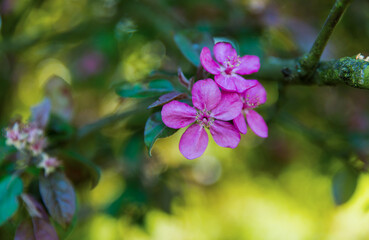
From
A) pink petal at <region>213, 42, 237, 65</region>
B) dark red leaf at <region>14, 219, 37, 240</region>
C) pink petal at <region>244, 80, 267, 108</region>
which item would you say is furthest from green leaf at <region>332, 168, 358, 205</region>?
dark red leaf at <region>14, 219, 37, 240</region>

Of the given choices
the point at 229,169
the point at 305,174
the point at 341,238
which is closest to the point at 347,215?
the point at 341,238

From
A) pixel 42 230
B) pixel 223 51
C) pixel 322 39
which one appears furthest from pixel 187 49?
pixel 42 230

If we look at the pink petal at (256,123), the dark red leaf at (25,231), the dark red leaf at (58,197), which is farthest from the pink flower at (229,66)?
the dark red leaf at (25,231)

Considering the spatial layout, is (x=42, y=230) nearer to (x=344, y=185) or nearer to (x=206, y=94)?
(x=206, y=94)

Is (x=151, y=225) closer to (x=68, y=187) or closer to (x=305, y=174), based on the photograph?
(x=68, y=187)

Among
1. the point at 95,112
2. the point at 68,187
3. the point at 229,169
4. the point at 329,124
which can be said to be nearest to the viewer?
the point at 68,187
